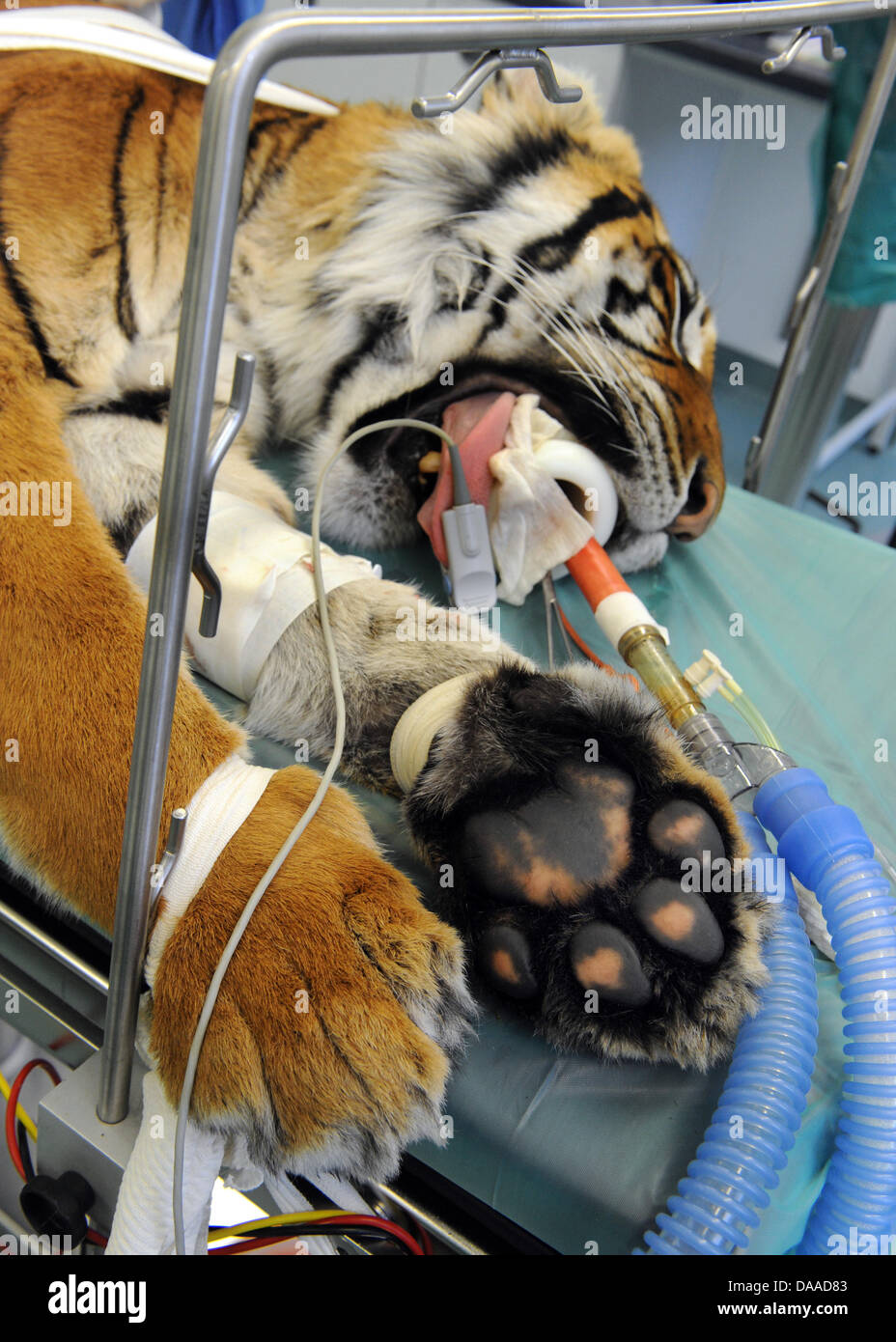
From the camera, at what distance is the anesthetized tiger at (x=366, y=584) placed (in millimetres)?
509

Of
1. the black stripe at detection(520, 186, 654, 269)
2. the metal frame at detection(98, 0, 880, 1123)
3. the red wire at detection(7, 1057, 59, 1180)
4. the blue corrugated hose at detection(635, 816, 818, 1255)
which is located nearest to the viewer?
the metal frame at detection(98, 0, 880, 1123)

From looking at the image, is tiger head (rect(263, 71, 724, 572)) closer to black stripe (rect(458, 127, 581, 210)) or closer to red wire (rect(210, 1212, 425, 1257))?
black stripe (rect(458, 127, 581, 210))

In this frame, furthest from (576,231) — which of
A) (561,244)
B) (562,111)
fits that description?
(562,111)

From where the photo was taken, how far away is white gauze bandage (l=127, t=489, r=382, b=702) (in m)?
0.71

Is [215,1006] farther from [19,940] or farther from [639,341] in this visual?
[639,341]

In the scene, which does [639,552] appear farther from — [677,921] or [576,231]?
[677,921]

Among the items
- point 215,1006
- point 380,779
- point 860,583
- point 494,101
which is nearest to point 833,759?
point 860,583

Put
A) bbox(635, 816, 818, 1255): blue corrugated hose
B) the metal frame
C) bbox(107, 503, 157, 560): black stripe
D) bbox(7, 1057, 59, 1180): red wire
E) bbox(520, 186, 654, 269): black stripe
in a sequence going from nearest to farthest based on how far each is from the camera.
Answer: the metal frame → bbox(635, 816, 818, 1255): blue corrugated hose → bbox(7, 1057, 59, 1180): red wire → bbox(107, 503, 157, 560): black stripe → bbox(520, 186, 654, 269): black stripe

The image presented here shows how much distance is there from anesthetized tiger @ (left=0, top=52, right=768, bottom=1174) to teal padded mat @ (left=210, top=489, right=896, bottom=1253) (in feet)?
0.10

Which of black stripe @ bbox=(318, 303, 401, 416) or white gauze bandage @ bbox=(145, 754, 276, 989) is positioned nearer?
white gauze bandage @ bbox=(145, 754, 276, 989)

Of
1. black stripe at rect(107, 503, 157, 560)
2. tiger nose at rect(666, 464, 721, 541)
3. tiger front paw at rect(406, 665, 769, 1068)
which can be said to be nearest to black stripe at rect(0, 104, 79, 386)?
black stripe at rect(107, 503, 157, 560)

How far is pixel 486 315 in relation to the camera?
86 cm

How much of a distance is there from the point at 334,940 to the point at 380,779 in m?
0.18

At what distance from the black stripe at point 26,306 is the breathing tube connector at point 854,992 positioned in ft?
1.89
